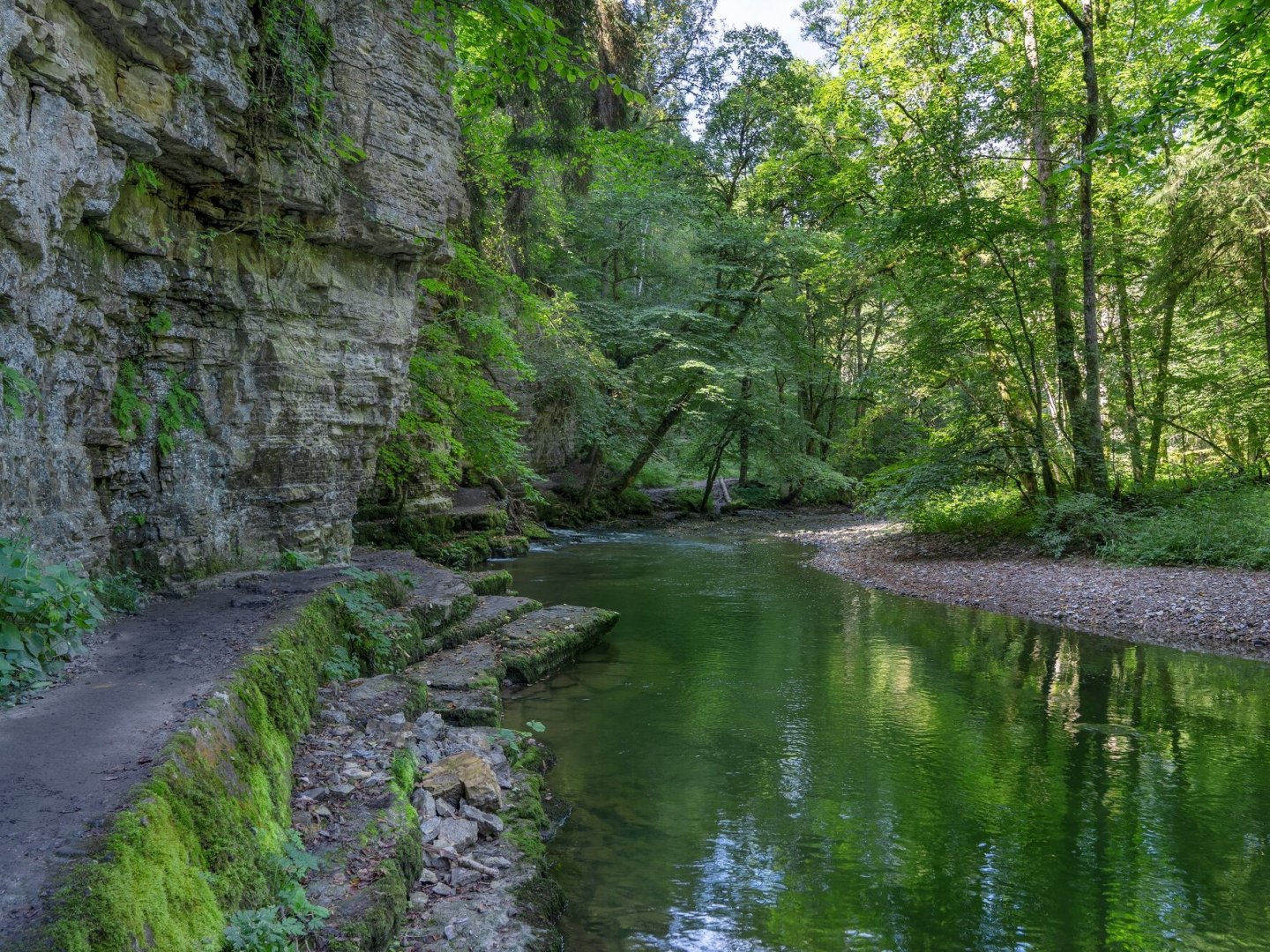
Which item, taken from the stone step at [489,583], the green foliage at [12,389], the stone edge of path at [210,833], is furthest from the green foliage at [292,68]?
the stone step at [489,583]

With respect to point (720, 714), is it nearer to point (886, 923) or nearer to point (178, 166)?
point (886, 923)

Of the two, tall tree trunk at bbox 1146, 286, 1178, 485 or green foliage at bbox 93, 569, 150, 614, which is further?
tall tree trunk at bbox 1146, 286, 1178, 485

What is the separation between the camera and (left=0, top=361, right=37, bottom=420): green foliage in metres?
4.54

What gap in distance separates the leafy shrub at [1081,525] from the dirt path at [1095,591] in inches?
16.8

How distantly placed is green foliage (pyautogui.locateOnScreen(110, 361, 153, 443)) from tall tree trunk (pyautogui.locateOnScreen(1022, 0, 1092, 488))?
48.3ft

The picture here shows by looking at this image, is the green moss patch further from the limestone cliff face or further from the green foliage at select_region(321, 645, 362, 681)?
the limestone cliff face

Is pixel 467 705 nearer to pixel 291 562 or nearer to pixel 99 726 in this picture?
pixel 291 562

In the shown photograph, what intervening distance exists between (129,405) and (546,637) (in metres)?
5.00

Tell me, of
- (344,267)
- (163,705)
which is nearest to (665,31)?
(344,267)

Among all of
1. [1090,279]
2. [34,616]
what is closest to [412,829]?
[34,616]

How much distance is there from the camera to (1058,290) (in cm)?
1523

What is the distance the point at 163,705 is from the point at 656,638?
7738mm

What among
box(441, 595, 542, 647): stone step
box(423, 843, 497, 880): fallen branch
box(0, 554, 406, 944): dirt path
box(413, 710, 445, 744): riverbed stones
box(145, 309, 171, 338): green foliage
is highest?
box(145, 309, 171, 338): green foliage

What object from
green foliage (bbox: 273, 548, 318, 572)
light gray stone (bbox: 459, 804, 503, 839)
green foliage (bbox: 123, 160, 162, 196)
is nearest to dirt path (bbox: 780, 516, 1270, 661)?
light gray stone (bbox: 459, 804, 503, 839)
